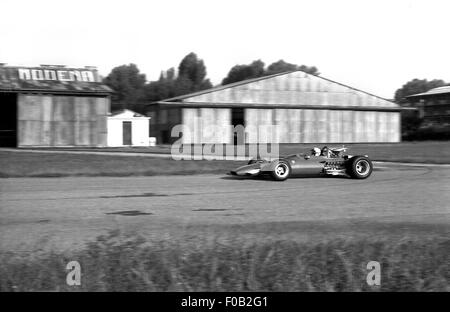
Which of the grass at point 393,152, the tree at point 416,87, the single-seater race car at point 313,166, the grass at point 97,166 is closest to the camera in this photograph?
the single-seater race car at point 313,166

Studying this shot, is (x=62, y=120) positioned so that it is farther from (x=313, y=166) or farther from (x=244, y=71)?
(x=244, y=71)

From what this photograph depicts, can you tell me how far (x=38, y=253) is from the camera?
23.8 feet

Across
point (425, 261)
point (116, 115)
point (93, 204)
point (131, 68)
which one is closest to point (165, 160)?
point (93, 204)

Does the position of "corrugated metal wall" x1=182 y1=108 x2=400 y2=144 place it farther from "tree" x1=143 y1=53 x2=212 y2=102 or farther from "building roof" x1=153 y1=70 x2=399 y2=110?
"tree" x1=143 y1=53 x2=212 y2=102

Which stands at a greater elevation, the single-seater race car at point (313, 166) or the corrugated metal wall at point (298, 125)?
the corrugated metal wall at point (298, 125)

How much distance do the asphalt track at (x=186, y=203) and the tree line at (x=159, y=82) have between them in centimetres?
5529

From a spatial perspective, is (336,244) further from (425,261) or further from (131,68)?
(131,68)

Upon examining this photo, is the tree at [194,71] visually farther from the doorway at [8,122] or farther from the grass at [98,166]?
the grass at [98,166]

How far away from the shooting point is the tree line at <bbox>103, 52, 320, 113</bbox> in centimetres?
7988

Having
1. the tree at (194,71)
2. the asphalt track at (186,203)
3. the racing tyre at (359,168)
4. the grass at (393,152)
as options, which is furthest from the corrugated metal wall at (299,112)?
the tree at (194,71)

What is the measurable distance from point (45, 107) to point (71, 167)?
59.9 feet

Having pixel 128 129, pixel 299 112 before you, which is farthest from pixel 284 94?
pixel 128 129

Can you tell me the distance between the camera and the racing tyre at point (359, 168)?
18328 mm

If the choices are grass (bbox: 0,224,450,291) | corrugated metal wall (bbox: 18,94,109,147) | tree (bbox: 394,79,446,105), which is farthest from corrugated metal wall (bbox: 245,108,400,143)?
tree (bbox: 394,79,446,105)
